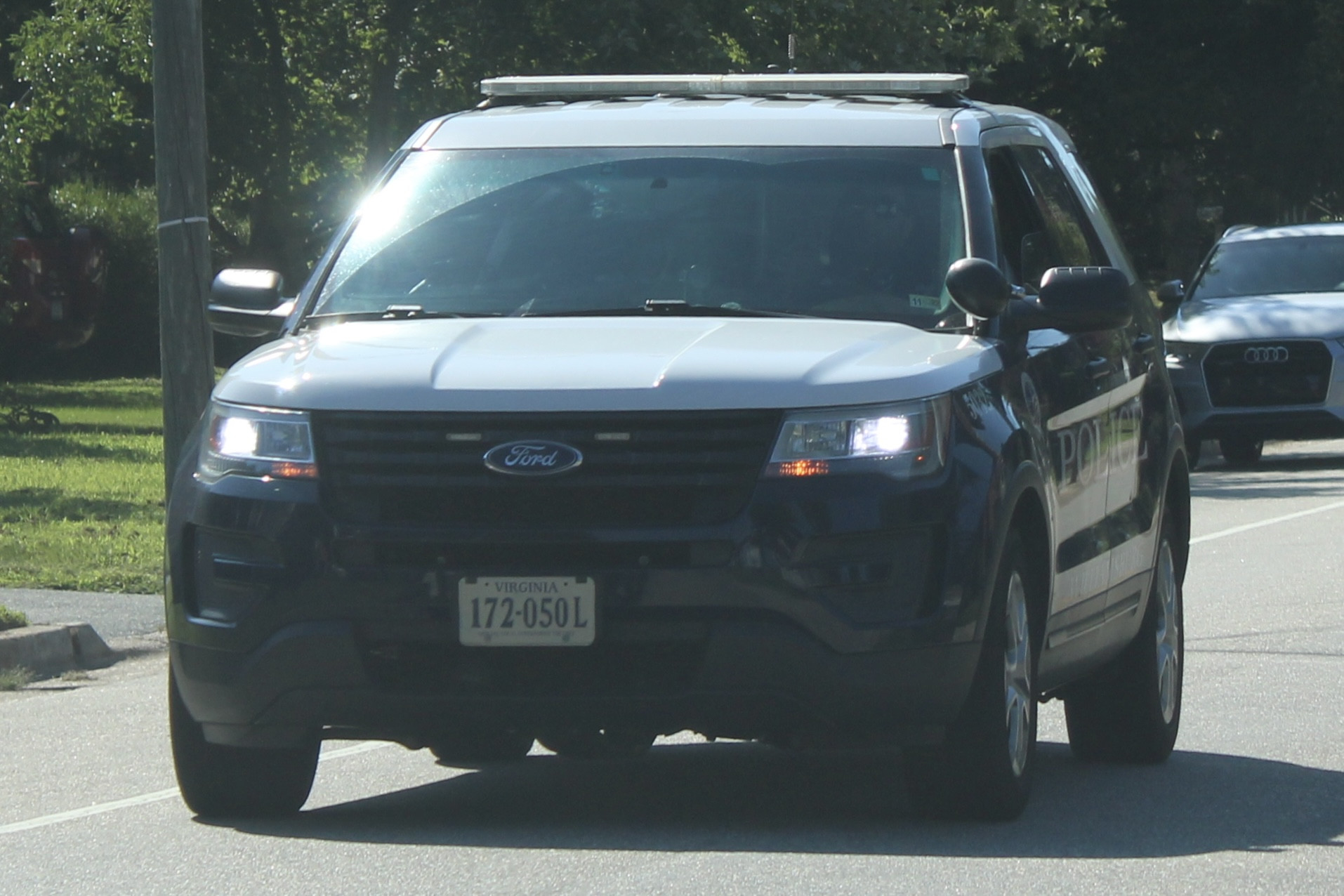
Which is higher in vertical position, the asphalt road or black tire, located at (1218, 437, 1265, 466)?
the asphalt road

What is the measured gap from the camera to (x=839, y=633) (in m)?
5.93

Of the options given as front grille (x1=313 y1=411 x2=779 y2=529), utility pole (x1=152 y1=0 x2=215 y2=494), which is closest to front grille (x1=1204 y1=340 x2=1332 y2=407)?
utility pole (x1=152 y1=0 x2=215 y2=494)

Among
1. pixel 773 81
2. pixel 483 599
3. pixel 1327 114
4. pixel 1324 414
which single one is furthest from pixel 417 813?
pixel 1327 114

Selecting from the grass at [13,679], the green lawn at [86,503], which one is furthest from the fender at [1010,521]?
the green lawn at [86,503]

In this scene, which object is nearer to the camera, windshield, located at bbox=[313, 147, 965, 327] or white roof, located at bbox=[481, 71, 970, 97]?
windshield, located at bbox=[313, 147, 965, 327]

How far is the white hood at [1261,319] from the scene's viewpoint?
69.2 ft

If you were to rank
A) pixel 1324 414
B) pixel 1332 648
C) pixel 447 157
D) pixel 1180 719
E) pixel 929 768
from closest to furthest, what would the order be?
1. pixel 929 768
2. pixel 447 157
3. pixel 1180 719
4. pixel 1332 648
5. pixel 1324 414

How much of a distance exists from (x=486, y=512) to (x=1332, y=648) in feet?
18.2

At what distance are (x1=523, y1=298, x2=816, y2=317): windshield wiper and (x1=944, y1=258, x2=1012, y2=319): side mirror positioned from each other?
0.43m

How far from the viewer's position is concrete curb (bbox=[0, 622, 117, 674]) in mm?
10602

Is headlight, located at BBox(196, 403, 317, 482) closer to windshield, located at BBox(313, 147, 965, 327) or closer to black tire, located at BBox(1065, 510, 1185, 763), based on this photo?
windshield, located at BBox(313, 147, 965, 327)

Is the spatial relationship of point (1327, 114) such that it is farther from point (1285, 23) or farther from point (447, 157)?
point (447, 157)

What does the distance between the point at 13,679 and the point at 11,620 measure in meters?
0.74

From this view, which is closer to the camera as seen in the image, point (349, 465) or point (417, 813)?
point (349, 465)
